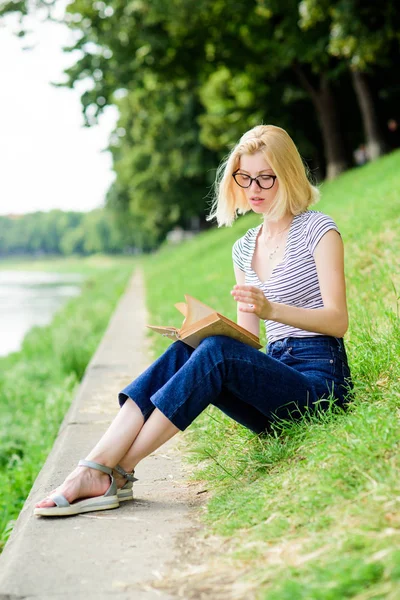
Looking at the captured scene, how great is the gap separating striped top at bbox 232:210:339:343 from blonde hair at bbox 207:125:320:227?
0.09 metres

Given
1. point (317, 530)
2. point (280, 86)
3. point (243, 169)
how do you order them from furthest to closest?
point (280, 86), point (243, 169), point (317, 530)

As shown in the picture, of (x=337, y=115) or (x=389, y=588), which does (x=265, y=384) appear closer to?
(x=389, y=588)

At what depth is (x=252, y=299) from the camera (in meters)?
3.18

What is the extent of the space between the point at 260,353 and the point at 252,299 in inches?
9.9

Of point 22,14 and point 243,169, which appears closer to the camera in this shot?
point 243,169

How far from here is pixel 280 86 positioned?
2492 centimetres

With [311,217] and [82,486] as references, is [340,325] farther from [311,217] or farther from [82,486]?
[82,486]

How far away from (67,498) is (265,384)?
3.02ft

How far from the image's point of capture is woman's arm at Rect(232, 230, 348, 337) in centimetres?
334

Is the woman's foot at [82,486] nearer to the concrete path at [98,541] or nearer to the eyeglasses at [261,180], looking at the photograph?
the concrete path at [98,541]

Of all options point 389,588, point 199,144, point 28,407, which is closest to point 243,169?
point 389,588

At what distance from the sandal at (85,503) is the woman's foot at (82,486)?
0.05ft

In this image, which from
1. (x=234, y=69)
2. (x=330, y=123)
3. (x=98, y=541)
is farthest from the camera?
(x=330, y=123)

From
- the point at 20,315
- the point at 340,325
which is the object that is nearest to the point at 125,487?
the point at 340,325
